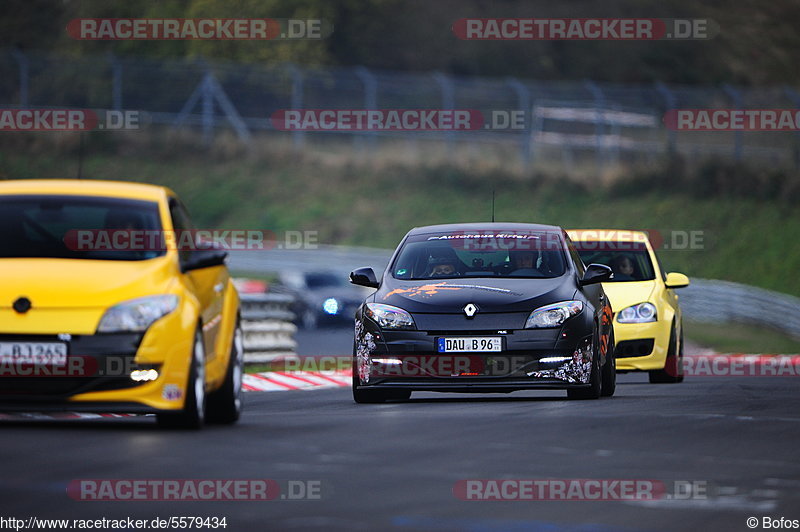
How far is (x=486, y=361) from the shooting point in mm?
13758

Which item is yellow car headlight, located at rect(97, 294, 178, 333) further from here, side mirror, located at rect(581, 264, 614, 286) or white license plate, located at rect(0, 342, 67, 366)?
side mirror, located at rect(581, 264, 614, 286)

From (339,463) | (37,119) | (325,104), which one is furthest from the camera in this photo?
(37,119)

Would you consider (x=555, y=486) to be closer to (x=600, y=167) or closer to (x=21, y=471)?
(x=21, y=471)

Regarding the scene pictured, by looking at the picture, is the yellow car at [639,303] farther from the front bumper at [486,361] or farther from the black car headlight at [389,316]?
the black car headlight at [389,316]

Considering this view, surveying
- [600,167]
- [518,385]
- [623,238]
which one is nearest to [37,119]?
[600,167]

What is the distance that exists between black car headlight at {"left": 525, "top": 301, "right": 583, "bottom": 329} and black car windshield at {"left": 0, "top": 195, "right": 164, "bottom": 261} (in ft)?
11.5

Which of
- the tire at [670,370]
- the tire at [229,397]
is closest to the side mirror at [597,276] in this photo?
the tire at [229,397]

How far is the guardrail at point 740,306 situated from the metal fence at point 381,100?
8.66 m

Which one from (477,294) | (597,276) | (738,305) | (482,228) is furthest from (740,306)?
(477,294)

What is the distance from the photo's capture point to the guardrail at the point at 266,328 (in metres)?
22.6

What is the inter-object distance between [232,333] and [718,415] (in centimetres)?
379

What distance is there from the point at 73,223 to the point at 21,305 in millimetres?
1556

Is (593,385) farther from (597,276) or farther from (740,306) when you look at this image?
(740,306)

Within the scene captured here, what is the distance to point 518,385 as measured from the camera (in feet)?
45.2
